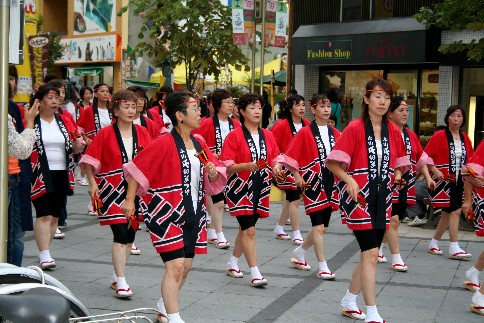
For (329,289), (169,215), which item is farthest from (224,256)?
(169,215)

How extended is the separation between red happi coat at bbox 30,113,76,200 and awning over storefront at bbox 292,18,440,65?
11.0m

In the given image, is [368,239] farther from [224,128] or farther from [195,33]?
[195,33]

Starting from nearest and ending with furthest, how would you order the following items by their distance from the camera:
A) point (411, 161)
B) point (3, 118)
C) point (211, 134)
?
point (3, 118) < point (411, 161) < point (211, 134)

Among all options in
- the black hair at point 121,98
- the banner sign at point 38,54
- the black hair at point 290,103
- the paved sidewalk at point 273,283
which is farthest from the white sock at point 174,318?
the banner sign at point 38,54

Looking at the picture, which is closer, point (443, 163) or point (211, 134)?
point (443, 163)

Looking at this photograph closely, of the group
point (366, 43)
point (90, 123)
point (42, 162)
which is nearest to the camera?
point (42, 162)

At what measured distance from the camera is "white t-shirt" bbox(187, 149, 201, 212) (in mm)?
6336

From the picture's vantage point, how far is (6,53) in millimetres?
5164

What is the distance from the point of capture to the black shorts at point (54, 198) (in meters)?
8.85

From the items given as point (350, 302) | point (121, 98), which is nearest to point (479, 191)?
point (350, 302)

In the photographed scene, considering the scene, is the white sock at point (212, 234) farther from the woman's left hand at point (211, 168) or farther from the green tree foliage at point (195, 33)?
the green tree foliage at point (195, 33)

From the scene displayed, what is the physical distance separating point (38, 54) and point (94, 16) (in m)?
21.6

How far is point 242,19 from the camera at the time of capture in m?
15.8

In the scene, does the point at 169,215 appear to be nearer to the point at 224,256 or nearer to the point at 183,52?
the point at 224,256
